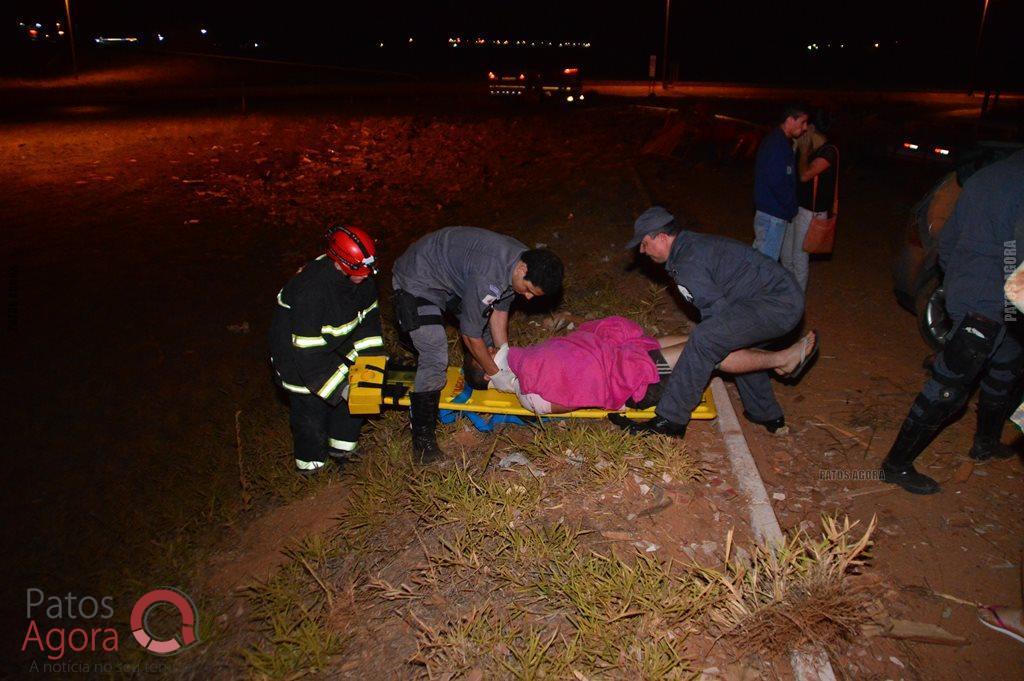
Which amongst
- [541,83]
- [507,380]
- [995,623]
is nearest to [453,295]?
[507,380]

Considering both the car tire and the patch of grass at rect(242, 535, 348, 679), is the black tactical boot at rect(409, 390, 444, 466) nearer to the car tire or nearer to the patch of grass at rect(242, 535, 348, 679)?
the patch of grass at rect(242, 535, 348, 679)

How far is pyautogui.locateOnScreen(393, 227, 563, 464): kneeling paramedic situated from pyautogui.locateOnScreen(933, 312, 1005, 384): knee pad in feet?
7.31

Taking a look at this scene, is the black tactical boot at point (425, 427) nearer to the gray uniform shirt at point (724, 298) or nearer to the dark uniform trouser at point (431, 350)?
the dark uniform trouser at point (431, 350)

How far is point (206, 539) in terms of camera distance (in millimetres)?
5102

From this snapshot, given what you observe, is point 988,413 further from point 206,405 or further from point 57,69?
point 57,69

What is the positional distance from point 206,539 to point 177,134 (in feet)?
Result: 44.2

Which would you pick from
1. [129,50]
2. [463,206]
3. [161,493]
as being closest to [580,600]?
[161,493]

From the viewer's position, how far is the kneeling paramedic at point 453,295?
4.35 m

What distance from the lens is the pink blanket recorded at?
4625 millimetres

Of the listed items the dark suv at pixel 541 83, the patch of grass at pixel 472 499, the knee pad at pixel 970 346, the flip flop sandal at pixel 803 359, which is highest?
the dark suv at pixel 541 83

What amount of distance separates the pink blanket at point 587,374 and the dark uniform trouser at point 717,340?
0.25m

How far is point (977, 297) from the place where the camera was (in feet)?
12.7

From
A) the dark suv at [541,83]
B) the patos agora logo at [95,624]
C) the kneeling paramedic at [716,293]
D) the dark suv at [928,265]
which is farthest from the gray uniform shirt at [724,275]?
the dark suv at [541,83]

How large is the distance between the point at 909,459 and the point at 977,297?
3.44 feet
